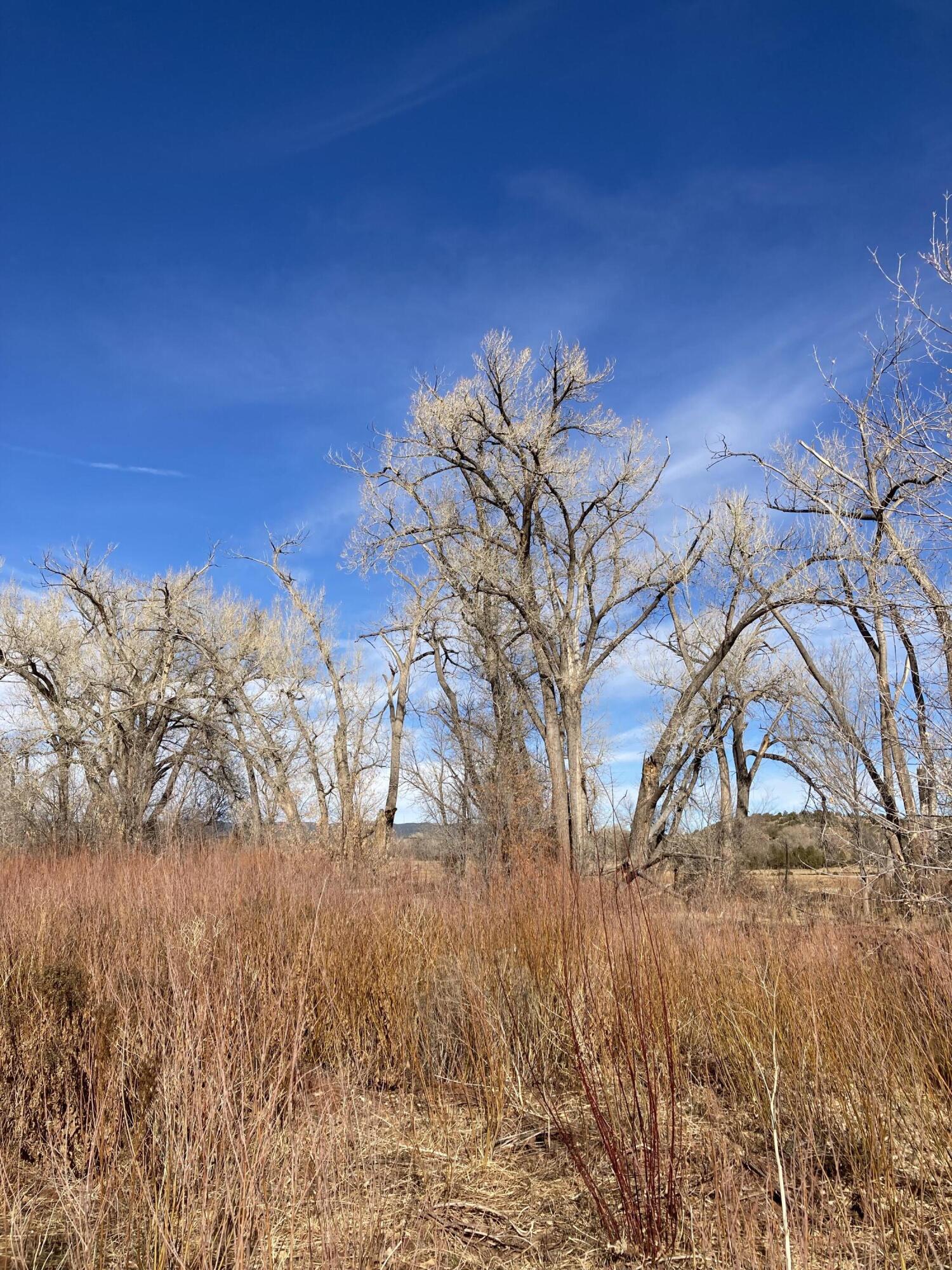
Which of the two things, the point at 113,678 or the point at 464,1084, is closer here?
the point at 464,1084

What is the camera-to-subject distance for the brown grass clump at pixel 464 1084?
2.52 metres

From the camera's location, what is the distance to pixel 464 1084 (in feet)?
13.8

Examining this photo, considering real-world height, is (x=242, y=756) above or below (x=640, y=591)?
below

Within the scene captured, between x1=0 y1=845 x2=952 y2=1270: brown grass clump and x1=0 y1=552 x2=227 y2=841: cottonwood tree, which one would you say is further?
x1=0 y1=552 x2=227 y2=841: cottonwood tree

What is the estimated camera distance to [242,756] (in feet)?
70.0

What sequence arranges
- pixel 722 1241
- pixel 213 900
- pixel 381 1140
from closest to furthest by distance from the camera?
pixel 722 1241 < pixel 381 1140 < pixel 213 900

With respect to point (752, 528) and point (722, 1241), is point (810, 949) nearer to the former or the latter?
point (722, 1241)

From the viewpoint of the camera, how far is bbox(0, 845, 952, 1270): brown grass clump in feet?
8.27

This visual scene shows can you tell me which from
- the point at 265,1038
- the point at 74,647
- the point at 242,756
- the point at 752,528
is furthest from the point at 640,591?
the point at 74,647

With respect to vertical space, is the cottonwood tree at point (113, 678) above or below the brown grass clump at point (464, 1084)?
above

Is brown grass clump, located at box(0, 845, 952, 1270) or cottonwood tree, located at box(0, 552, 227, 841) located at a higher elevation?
cottonwood tree, located at box(0, 552, 227, 841)

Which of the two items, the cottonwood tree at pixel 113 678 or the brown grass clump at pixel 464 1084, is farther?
the cottonwood tree at pixel 113 678

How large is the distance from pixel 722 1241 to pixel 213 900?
464 centimetres

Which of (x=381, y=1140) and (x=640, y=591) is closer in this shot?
(x=381, y=1140)
